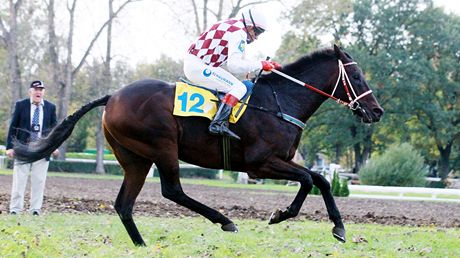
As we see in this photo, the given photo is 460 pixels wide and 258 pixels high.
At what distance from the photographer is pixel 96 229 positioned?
8.51 meters

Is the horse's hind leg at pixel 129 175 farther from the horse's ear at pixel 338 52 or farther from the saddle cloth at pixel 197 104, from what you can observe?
the horse's ear at pixel 338 52

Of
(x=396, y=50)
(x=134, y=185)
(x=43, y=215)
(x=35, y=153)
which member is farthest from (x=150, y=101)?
(x=396, y=50)

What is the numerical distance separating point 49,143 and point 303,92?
3.14 m

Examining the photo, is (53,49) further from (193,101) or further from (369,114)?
(369,114)

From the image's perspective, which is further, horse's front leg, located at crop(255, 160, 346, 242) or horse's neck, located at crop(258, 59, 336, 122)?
horse's neck, located at crop(258, 59, 336, 122)

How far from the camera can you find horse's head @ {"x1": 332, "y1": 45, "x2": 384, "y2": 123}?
314 inches

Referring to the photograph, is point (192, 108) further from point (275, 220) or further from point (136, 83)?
point (275, 220)

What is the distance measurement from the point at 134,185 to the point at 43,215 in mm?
3511

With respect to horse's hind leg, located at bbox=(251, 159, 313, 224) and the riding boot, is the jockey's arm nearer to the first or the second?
the riding boot

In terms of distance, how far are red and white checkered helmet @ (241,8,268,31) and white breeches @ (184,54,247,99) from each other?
2.11 feet

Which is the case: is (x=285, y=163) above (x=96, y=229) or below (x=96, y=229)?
above

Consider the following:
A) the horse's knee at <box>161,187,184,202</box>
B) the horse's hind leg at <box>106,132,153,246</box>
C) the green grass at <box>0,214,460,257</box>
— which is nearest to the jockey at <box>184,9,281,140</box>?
the horse's knee at <box>161,187,184,202</box>

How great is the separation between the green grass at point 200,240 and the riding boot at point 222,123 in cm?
120

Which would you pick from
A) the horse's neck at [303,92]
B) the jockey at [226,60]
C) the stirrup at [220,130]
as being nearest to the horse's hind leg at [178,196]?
the stirrup at [220,130]
